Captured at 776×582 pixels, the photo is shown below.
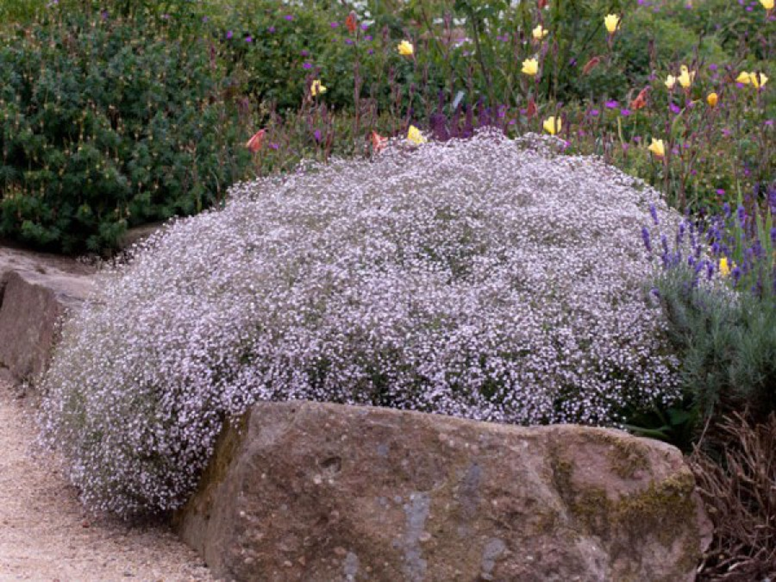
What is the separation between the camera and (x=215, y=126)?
21.6 ft

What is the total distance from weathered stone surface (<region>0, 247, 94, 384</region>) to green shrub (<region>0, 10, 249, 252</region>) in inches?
13.4

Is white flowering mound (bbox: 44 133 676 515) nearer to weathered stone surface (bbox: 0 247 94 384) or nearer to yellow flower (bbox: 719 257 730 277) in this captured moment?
yellow flower (bbox: 719 257 730 277)

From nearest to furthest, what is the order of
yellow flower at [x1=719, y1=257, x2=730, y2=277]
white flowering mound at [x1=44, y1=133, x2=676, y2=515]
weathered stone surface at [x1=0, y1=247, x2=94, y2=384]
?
white flowering mound at [x1=44, y1=133, x2=676, y2=515]
yellow flower at [x1=719, y1=257, x2=730, y2=277]
weathered stone surface at [x1=0, y1=247, x2=94, y2=384]

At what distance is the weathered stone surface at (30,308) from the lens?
16.9 ft

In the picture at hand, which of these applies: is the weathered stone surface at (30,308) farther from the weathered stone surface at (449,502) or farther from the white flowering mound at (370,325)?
the weathered stone surface at (449,502)

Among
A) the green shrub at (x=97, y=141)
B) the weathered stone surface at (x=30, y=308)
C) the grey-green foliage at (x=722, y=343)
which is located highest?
the grey-green foliage at (x=722, y=343)

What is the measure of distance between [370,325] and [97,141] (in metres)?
3.15

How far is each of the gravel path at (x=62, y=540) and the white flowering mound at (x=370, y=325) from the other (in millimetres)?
124

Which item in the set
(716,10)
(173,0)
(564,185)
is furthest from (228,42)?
(716,10)

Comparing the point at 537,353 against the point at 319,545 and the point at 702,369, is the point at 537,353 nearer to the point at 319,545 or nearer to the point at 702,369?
the point at 702,369

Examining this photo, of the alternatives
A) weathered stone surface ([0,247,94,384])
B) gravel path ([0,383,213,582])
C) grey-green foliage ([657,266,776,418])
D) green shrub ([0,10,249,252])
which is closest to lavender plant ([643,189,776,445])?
grey-green foliage ([657,266,776,418])

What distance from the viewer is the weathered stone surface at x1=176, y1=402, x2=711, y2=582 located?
3162 mm

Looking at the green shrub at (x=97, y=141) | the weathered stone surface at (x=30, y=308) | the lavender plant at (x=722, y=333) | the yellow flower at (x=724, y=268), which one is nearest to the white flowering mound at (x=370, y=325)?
the lavender plant at (x=722, y=333)

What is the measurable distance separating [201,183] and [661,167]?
2.47m
